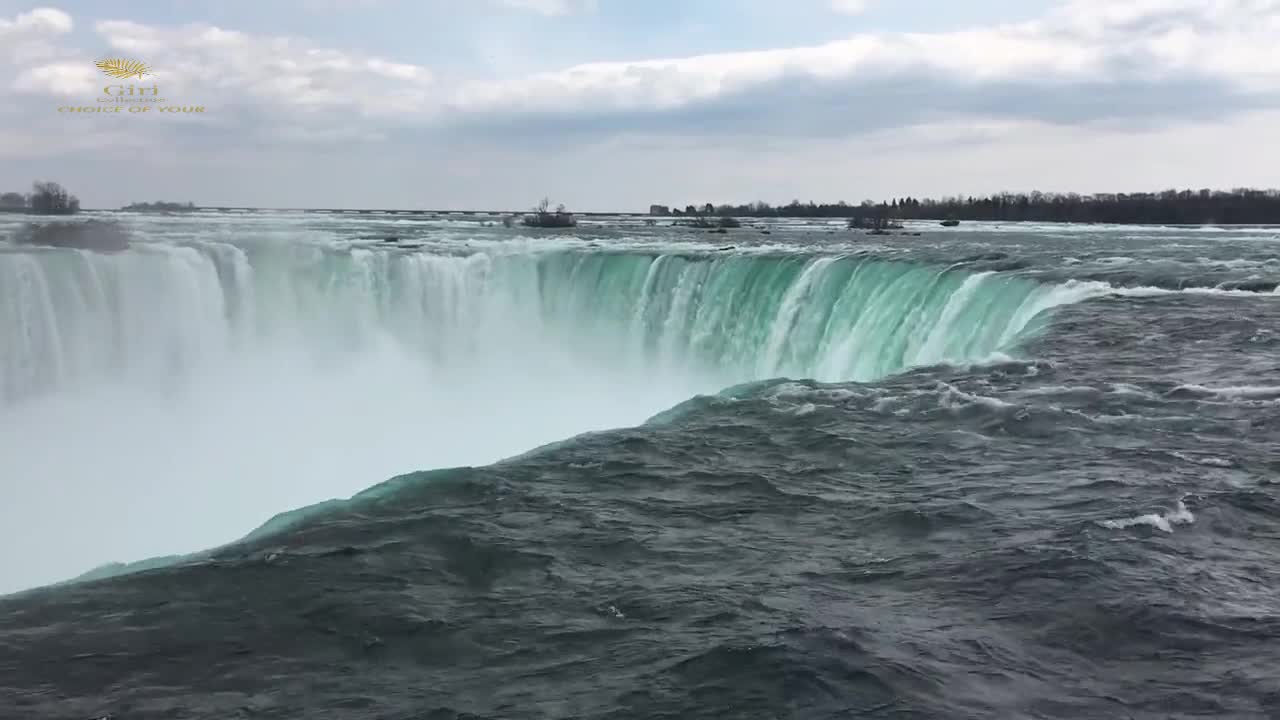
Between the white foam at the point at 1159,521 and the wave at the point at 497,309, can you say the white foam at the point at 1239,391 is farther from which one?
the wave at the point at 497,309

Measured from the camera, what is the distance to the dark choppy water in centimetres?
462

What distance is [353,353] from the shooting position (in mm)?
24750

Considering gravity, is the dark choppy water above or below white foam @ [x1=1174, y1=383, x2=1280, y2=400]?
below

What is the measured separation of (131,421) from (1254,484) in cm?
2002

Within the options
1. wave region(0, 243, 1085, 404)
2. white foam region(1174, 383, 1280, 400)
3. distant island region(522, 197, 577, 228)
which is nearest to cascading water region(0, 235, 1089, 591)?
wave region(0, 243, 1085, 404)

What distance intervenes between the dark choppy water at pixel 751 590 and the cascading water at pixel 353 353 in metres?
6.54

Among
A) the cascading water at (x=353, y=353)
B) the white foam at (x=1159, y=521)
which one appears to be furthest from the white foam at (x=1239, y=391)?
the white foam at (x=1159, y=521)

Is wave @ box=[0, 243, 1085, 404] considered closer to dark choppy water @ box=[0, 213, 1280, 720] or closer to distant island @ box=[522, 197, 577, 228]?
dark choppy water @ box=[0, 213, 1280, 720]

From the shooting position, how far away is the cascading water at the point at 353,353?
16.3 meters

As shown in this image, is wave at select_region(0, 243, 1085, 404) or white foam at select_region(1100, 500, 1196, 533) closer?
white foam at select_region(1100, 500, 1196, 533)

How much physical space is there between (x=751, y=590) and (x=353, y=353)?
20511 mm

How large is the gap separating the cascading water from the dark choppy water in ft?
21.5

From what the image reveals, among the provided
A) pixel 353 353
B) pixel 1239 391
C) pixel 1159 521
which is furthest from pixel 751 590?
pixel 353 353

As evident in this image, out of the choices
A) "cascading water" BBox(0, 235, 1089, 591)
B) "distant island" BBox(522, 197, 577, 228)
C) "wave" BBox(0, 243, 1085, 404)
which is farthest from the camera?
"distant island" BBox(522, 197, 577, 228)
